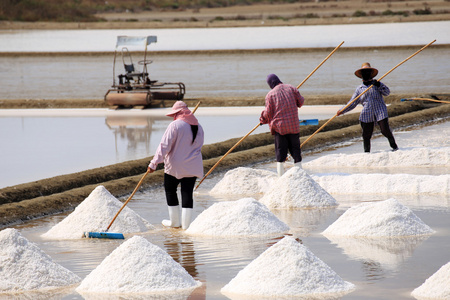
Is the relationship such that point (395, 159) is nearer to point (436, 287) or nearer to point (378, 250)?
point (378, 250)

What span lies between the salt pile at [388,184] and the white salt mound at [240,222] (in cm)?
205

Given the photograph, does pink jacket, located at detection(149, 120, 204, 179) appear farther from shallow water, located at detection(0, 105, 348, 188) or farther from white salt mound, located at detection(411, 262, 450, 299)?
shallow water, located at detection(0, 105, 348, 188)

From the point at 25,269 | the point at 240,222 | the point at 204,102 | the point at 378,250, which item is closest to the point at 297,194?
the point at 240,222

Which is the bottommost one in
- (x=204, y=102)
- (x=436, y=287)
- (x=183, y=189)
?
(x=436, y=287)

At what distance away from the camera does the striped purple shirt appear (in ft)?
33.2

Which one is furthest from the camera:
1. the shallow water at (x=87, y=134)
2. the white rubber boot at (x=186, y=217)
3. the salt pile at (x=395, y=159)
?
the shallow water at (x=87, y=134)

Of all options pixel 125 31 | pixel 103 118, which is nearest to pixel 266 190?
pixel 103 118

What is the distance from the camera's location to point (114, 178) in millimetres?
11250

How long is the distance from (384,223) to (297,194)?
1657 millimetres

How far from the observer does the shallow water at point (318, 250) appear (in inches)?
245

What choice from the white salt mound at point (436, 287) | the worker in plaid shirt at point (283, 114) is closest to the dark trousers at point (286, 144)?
the worker in plaid shirt at point (283, 114)

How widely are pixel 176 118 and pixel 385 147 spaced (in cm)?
585

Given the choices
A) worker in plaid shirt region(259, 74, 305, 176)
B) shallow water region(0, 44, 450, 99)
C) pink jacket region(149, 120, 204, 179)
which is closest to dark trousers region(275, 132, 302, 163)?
worker in plaid shirt region(259, 74, 305, 176)

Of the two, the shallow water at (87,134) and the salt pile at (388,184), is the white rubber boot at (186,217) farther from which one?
the shallow water at (87,134)
